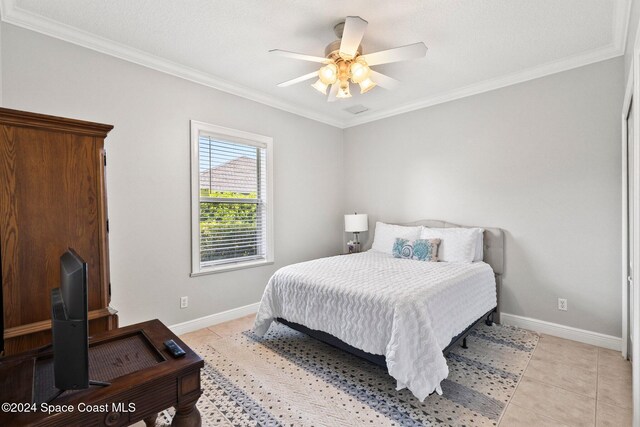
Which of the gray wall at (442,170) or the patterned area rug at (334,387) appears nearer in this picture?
the patterned area rug at (334,387)

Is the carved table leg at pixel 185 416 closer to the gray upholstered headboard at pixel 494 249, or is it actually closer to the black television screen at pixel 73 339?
the black television screen at pixel 73 339

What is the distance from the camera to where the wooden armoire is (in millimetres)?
1419

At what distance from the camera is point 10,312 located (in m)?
1.41

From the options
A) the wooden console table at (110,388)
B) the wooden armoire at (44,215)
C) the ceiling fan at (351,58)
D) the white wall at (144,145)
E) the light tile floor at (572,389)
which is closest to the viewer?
the wooden console table at (110,388)

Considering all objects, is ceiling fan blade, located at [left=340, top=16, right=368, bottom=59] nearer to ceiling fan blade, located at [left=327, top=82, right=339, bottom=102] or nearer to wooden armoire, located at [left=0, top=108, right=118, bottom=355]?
ceiling fan blade, located at [left=327, top=82, right=339, bottom=102]

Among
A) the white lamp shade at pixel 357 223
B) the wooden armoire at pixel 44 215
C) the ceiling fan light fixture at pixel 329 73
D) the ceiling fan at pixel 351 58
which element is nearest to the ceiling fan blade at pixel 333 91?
the ceiling fan at pixel 351 58

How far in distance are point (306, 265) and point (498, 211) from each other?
2184 millimetres

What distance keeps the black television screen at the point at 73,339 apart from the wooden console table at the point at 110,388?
67mm

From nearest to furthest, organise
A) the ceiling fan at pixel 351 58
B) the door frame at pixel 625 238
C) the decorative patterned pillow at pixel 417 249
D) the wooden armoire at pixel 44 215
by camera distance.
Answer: the wooden armoire at pixel 44 215 < the ceiling fan at pixel 351 58 < the door frame at pixel 625 238 < the decorative patterned pillow at pixel 417 249

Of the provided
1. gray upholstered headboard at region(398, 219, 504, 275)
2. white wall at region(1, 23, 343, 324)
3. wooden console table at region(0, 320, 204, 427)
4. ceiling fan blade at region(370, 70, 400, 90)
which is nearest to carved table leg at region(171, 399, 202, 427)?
wooden console table at region(0, 320, 204, 427)

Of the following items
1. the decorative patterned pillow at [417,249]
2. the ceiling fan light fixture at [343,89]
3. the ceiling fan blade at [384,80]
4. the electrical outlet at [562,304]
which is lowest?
the electrical outlet at [562,304]

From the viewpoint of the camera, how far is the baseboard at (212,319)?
308 centimetres

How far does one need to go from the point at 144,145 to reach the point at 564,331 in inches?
172

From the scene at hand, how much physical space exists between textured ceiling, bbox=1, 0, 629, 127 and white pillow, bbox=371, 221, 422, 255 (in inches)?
69.3
